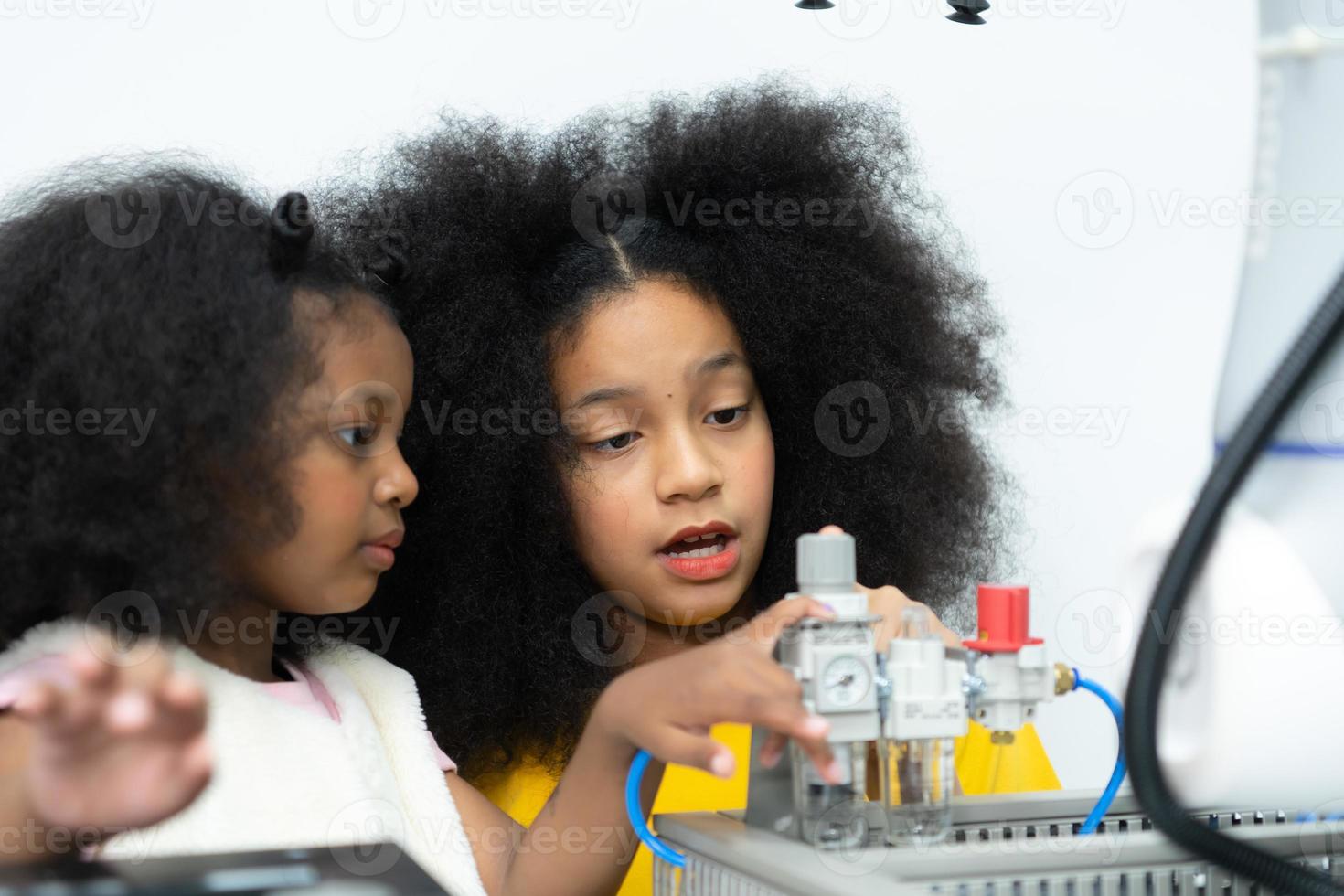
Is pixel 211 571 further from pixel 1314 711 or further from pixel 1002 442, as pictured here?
pixel 1002 442

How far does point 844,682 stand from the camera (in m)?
0.78

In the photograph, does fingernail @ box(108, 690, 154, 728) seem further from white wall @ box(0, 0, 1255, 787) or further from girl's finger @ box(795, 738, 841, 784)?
white wall @ box(0, 0, 1255, 787)

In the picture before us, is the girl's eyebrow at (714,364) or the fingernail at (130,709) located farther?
the girl's eyebrow at (714,364)

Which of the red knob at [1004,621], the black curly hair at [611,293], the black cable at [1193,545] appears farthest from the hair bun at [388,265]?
the black cable at [1193,545]

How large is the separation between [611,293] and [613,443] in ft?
0.46

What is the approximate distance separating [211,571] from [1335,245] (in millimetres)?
763

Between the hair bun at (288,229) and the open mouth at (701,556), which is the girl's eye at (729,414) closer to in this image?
the open mouth at (701,556)

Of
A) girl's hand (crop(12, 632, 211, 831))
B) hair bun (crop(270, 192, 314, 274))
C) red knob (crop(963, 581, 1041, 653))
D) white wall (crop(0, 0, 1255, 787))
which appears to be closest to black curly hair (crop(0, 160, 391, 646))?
hair bun (crop(270, 192, 314, 274))

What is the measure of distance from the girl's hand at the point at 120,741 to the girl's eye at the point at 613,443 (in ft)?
2.35

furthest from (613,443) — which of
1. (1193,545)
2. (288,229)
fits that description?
(1193,545)

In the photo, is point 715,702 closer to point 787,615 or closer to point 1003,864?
point 787,615

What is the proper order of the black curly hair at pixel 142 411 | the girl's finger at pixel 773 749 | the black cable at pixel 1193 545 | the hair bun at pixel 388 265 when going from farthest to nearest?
the hair bun at pixel 388 265 → the black curly hair at pixel 142 411 → the girl's finger at pixel 773 749 → the black cable at pixel 1193 545

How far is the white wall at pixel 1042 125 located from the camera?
170cm

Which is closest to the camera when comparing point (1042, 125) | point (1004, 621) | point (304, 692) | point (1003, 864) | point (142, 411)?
point (1003, 864)
